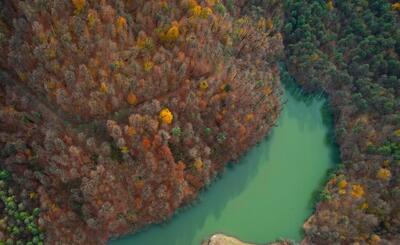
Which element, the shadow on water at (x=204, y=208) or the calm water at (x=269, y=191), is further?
the calm water at (x=269, y=191)

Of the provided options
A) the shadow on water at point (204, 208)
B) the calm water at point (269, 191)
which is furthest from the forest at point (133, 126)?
the calm water at point (269, 191)

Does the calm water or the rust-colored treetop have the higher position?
the rust-colored treetop

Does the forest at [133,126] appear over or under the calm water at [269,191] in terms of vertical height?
over

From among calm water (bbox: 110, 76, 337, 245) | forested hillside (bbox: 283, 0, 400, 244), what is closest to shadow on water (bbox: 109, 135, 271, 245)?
calm water (bbox: 110, 76, 337, 245)

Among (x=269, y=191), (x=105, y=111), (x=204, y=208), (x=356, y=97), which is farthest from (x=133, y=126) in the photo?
(x=356, y=97)

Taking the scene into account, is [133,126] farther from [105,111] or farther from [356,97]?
[356,97]

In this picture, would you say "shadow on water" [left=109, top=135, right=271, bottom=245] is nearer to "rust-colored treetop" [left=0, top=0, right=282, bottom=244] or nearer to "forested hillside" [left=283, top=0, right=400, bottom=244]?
"rust-colored treetop" [left=0, top=0, right=282, bottom=244]

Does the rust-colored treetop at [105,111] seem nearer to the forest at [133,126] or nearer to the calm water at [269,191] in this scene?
the forest at [133,126]

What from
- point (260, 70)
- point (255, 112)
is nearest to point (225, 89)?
point (255, 112)
